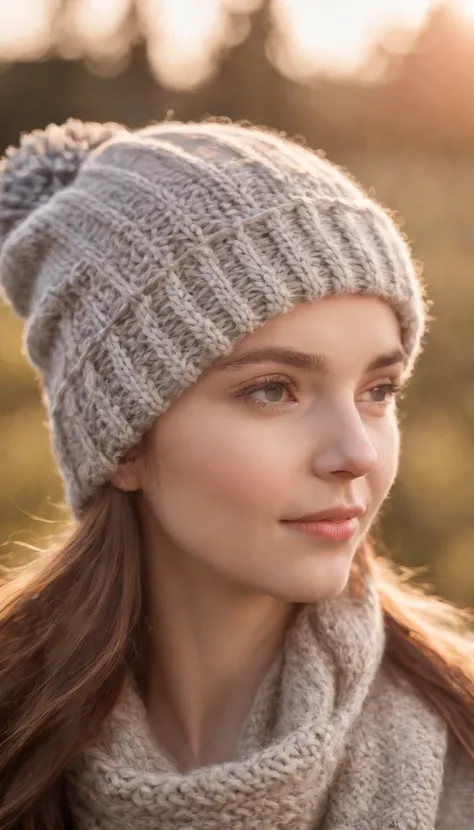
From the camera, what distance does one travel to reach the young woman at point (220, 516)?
171cm

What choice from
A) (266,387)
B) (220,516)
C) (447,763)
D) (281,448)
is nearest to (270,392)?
(266,387)

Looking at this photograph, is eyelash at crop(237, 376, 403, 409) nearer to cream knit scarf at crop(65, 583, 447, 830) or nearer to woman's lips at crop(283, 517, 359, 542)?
woman's lips at crop(283, 517, 359, 542)

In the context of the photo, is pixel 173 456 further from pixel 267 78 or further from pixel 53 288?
pixel 267 78

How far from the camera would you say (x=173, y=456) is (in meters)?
1.79

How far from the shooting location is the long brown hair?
73.5 inches

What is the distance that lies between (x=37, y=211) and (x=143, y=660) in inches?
39.5

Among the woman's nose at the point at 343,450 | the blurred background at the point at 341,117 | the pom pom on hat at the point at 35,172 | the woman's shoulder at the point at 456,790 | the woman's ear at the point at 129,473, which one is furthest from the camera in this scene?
the blurred background at the point at 341,117

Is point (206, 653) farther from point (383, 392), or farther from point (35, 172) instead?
point (35, 172)

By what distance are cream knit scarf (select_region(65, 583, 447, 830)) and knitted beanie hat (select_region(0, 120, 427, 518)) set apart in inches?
21.1

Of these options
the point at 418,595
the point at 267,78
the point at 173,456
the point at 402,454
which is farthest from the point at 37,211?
the point at 267,78

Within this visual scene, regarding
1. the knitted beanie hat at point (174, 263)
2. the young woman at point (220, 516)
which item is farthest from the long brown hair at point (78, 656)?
the knitted beanie hat at point (174, 263)

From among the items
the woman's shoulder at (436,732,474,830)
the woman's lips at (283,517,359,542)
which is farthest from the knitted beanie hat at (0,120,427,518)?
the woman's shoulder at (436,732,474,830)

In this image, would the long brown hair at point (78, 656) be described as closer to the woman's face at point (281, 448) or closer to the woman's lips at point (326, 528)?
the woman's face at point (281, 448)

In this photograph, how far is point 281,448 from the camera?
1.69 m
